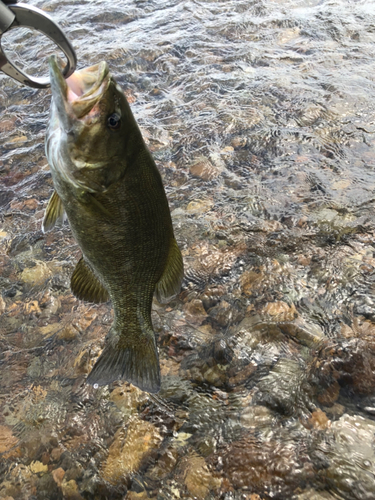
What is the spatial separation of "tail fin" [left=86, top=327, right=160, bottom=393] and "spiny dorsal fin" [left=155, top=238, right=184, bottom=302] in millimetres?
257

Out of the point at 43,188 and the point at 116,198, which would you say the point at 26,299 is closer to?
the point at 43,188

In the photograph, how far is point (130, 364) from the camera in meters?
2.28

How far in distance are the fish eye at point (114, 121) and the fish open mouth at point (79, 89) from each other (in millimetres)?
89

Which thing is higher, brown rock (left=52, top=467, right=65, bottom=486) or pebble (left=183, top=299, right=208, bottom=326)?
pebble (left=183, top=299, right=208, bottom=326)

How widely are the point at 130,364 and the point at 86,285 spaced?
505 mm

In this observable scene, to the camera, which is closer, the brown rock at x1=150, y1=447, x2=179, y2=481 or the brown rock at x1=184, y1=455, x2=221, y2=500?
the brown rock at x1=184, y1=455, x2=221, y2=500

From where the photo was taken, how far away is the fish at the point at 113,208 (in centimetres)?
180

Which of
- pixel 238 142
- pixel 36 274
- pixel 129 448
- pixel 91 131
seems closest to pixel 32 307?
pixel 36 274

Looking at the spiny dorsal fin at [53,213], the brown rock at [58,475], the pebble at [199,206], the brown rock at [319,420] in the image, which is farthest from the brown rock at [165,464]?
the pebble at [199,206]

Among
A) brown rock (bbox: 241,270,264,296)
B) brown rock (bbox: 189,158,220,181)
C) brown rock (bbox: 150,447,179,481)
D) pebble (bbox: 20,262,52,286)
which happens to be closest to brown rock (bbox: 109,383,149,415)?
brown rock (bbox: 150,447,179,481)

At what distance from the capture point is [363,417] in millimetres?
2500

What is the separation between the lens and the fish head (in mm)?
1776

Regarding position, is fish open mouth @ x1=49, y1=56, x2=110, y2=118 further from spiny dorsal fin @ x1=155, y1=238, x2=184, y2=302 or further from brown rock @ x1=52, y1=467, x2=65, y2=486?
brown rock @ x1=52, y1=467, x2=65, y2=486

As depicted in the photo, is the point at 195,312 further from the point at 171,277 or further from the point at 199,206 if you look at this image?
the point at 199,206
